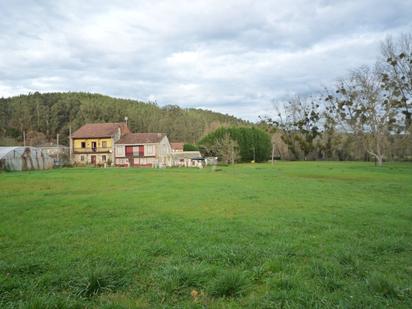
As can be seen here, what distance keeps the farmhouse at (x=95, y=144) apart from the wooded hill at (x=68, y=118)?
26000mm

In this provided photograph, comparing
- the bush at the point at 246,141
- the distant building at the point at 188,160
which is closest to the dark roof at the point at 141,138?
the distant building at the point at 188,160

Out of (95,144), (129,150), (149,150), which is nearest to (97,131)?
(95,144)

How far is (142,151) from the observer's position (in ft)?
183

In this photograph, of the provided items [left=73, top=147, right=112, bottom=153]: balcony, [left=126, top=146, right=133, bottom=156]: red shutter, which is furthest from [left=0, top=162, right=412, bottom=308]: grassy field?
[left=73, top=147, right=112, bottom=153]: balcony

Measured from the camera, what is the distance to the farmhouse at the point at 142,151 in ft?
181

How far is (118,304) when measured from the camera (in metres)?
3.55

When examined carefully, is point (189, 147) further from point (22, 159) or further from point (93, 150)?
point (22, 159)

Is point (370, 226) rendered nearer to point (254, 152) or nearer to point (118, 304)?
point (118, 304)

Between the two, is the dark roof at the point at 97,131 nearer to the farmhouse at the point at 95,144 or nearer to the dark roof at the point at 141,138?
the farmhouse at the point at 95,144

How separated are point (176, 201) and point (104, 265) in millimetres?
7427

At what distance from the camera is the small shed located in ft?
112

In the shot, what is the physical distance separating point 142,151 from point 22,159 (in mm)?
22202

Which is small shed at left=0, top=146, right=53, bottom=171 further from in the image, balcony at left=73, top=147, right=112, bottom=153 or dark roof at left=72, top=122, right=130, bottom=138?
dark roof at left=72, top=122, right=130, bottom=138

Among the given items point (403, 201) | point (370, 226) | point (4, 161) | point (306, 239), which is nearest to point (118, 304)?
point (306, 239)
